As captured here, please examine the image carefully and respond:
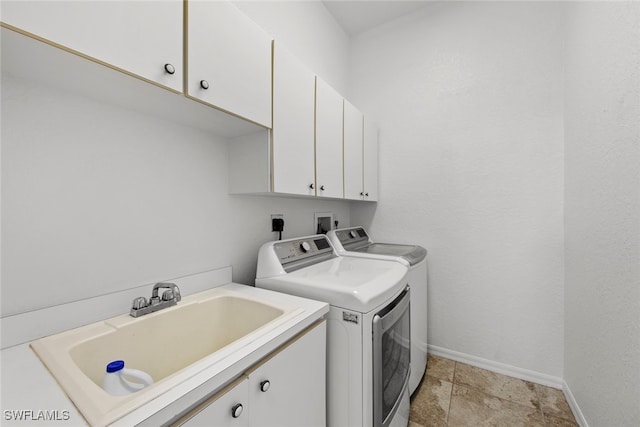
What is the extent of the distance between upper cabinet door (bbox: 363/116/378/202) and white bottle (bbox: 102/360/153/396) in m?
1.77

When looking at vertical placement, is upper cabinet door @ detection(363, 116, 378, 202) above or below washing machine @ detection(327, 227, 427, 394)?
above

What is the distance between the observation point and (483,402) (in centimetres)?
162

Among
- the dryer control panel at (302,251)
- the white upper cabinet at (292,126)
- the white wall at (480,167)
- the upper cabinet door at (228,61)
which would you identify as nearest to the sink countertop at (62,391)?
the dryer control panel at (302,251)

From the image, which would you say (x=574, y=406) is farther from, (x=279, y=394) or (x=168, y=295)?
(x=168, y=295)

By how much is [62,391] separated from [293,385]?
0.61m

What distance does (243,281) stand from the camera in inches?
58.9

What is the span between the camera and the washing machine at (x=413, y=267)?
5.38 ft

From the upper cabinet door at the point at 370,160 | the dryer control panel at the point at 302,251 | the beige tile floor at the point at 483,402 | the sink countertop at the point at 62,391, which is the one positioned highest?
the upper cabinet door at the point at 370,160

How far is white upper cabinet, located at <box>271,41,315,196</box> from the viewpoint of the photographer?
1.24 m

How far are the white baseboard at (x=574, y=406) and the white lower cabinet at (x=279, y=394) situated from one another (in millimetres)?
1519

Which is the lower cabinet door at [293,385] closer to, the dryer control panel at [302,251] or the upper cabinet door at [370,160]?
the dryer control panel at [302,251]

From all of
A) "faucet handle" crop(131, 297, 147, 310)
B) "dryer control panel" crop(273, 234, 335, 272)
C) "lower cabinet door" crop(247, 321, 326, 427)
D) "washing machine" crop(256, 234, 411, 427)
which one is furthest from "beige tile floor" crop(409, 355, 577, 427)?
"faucet handle" crop(131, 297, 147, 310)

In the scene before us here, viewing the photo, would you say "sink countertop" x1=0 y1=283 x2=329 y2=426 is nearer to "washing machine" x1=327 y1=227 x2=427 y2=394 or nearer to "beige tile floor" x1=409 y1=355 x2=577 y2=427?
"washing machine" x1=327 y1=227 x2=427 y2=394

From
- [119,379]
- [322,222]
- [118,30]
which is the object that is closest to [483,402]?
[322,222]
